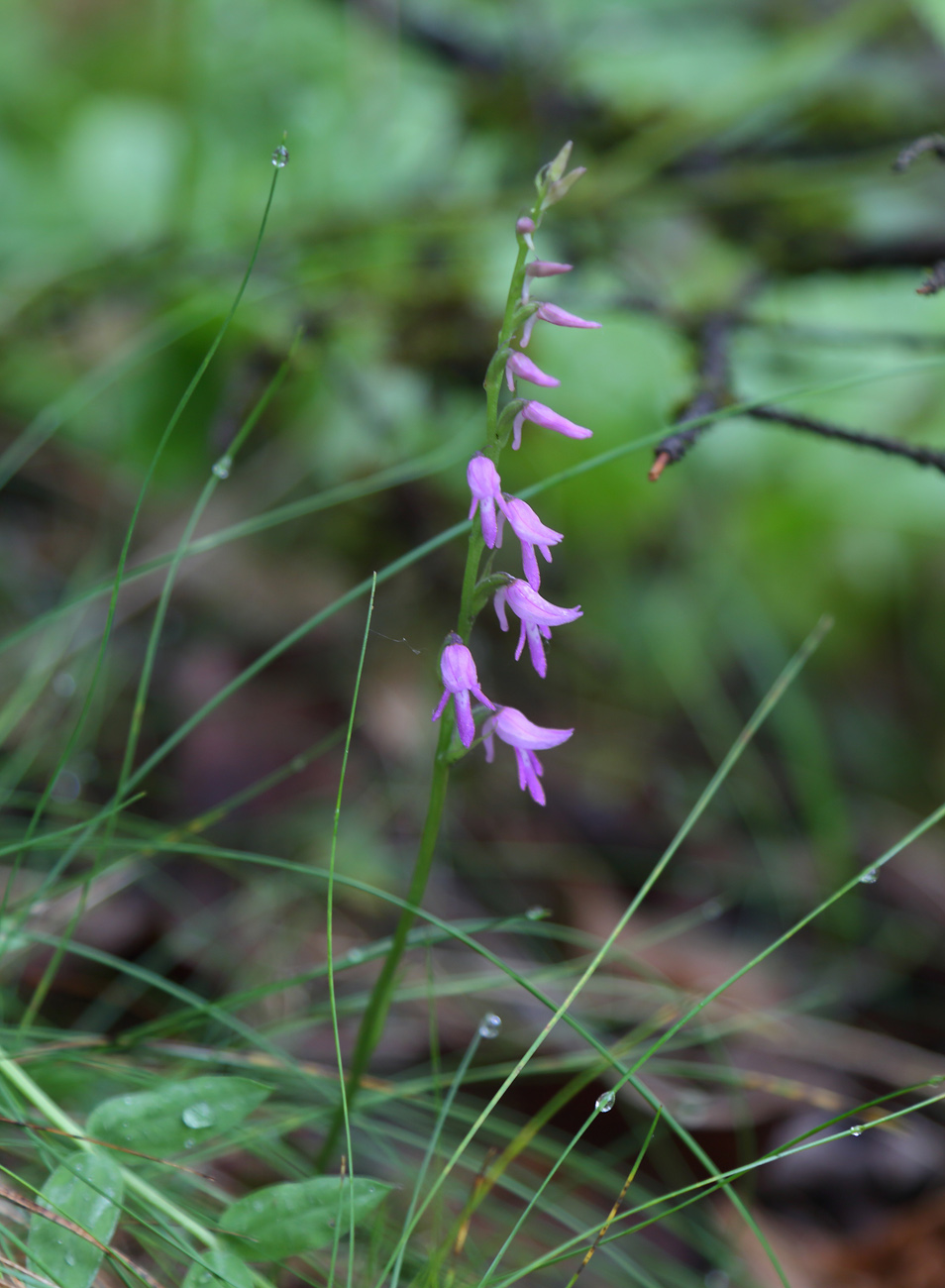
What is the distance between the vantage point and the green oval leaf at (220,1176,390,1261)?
77cm

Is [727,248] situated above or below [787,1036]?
above

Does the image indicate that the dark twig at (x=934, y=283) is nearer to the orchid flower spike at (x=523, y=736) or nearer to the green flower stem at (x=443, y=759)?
the green flower stem at (x=443, y=759)

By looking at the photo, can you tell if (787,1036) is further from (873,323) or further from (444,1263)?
(873,323)

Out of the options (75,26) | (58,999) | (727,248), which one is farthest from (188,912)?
(75,26)

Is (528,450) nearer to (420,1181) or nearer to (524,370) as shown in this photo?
(524,370)

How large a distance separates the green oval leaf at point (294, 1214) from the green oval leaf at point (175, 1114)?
0.21ft

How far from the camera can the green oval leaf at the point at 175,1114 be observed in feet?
2.65

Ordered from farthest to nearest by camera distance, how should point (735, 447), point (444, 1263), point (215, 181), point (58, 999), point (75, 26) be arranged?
point (75, 26), point (215, 181), point (735, 447), point (58, 999), point (444, 1263)

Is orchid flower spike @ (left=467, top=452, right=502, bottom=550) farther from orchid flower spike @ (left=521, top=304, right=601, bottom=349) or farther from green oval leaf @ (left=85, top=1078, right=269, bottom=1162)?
green oval leaf @ (left=85, top=1078, right=269, bottom=1162)

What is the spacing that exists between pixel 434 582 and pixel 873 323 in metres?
1.42

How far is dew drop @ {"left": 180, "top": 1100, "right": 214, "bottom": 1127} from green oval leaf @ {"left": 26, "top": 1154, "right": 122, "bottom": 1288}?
60 millimetres

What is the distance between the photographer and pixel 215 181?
245cm

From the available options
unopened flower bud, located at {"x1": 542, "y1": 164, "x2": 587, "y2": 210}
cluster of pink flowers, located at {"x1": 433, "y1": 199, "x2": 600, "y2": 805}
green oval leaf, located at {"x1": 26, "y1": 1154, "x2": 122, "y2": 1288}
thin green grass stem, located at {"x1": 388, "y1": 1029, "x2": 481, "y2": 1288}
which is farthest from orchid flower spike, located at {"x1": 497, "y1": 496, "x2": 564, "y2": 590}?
green oval leaf, located at {"x1": 26, "y1": 1154, "x2": 122, "y2": 1288}

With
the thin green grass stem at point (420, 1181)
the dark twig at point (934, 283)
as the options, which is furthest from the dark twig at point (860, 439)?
the thin green grass stem at point (420, 1181)
